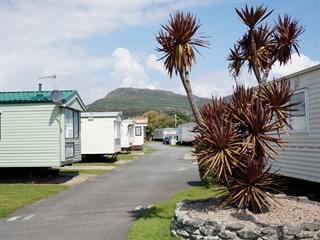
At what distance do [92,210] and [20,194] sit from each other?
356 cm

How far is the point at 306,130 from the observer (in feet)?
34.2

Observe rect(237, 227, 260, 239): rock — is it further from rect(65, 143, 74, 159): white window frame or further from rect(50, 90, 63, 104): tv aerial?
rect(65, 143, 74, 159): white window frame

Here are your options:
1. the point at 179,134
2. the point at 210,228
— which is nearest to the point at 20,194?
the point at 210,228

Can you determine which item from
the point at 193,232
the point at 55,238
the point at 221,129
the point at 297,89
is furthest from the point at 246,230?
the point at 297,89

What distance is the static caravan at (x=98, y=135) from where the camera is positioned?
2417 centimetres

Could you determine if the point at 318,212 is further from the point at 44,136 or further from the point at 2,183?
the point at 2,183

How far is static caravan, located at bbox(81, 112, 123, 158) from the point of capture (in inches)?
952

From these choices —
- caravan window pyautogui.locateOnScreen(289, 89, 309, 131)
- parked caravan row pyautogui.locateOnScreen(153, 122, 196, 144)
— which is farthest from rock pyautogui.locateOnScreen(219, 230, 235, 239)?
parked caravan row pyautogui.locateOnScreen(153, 122, 196, 144)

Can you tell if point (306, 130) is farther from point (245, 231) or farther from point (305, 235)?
point (245, 231)

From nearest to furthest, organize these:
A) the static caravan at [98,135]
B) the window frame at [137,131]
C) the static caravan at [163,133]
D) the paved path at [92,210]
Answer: the paved path at [92,210], the static caravan at [98,135], the window frame at [137,131], the static caravan at [163,133]

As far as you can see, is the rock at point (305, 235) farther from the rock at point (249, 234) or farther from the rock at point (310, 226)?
the rock at point (249, 234)

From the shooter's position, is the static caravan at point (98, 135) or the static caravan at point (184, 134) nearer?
the static caravan at point (98, 135)

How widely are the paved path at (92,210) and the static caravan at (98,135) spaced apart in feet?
26.3

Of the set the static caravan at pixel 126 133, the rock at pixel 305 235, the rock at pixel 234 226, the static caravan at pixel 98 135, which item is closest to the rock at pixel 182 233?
the rock at pixel 234 226
